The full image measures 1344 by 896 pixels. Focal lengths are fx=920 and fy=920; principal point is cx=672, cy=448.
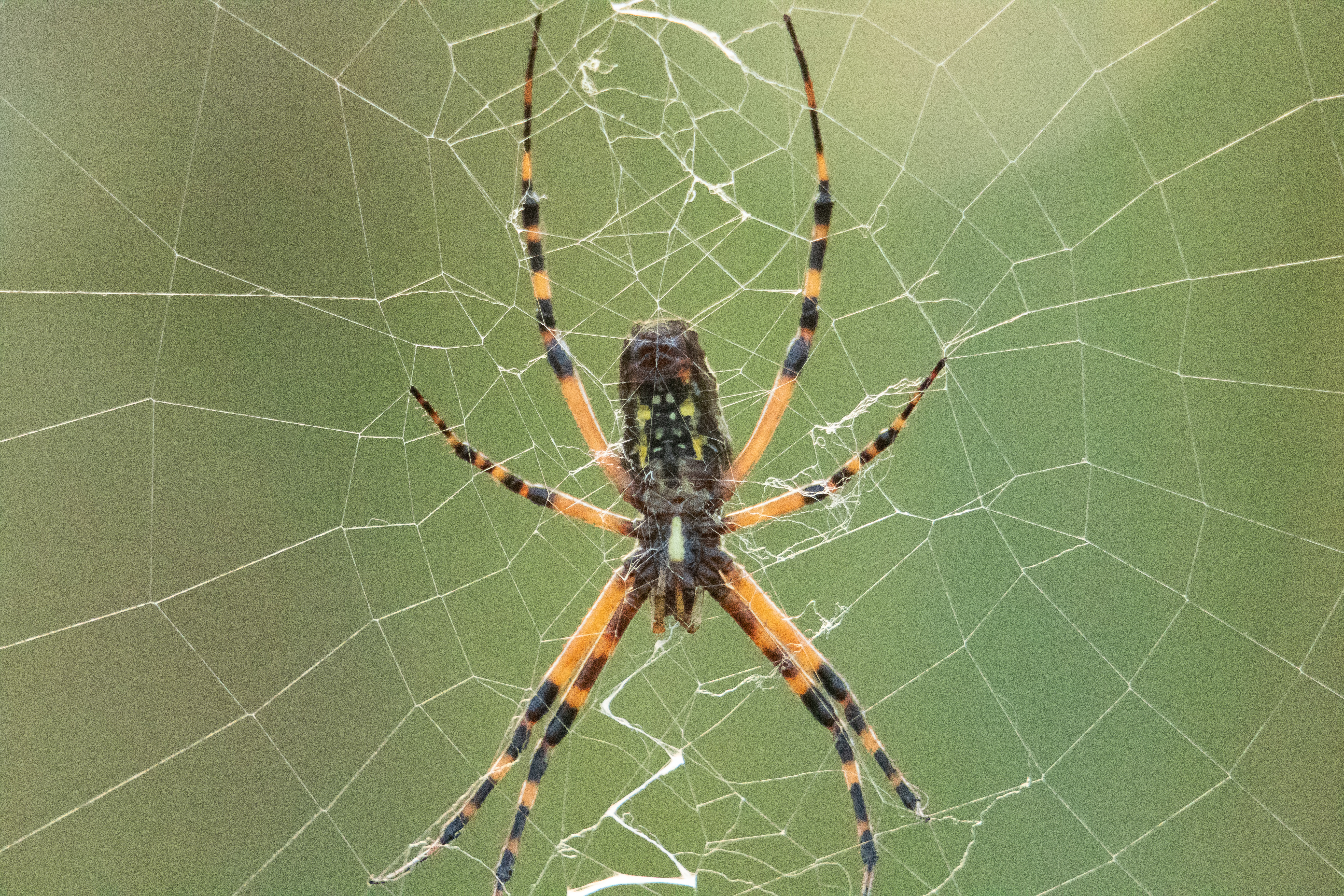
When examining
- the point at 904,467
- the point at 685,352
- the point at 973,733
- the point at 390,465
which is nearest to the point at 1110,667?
the point at 973,733

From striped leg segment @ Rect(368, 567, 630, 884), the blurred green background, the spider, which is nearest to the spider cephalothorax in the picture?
the spider

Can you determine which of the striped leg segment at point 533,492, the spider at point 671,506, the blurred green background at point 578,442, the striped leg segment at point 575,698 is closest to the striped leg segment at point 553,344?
the spider at point 671,506

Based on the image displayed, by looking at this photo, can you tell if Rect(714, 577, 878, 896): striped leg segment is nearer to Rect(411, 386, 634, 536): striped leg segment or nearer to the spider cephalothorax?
the spider cephalothorax

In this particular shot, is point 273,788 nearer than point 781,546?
No

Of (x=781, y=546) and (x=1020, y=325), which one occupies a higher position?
(x=1020, y=325)

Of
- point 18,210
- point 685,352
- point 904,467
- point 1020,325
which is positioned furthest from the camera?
point 1020,325

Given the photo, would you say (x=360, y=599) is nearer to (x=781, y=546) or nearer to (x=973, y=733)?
(x=781, y=546)
